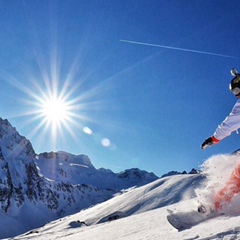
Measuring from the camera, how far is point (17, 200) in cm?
13400

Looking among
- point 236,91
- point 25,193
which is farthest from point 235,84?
point 25,193

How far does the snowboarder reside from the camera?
153 inches

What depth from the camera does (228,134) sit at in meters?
4.75

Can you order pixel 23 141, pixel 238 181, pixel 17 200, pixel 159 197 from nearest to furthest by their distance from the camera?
1. pixel 238 181
2. pixel 159 197
3. pixel 17 200
4. pixel 23 141

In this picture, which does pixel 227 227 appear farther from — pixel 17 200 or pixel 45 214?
pixel 45 214

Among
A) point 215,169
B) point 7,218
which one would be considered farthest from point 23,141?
point 215,169

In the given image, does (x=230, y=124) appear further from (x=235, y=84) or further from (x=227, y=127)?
(x=235, y=84)

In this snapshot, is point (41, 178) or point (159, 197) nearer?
point (159, 197)

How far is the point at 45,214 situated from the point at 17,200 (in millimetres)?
21171

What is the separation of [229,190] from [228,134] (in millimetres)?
1169

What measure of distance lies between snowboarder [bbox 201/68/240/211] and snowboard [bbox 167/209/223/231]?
8.1 inches

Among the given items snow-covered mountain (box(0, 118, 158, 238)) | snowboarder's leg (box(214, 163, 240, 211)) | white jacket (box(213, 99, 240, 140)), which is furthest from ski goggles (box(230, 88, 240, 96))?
snow-covered mountain (box(0, 118, 158, 238))

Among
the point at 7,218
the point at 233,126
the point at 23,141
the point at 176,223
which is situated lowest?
the point at 176,223

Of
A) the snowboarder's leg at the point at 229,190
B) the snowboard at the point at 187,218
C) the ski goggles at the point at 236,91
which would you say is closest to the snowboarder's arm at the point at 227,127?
the ski goggles at the point at 236,91
